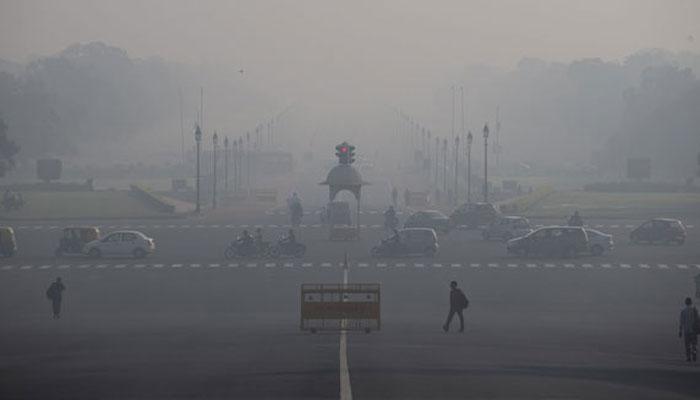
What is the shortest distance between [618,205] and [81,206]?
122 ft

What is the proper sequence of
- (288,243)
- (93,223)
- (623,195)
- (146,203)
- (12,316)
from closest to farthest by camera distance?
(12,316), (288,243), (93,223), (146,203), (623,195)

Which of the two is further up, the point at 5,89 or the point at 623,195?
the point at 5,89

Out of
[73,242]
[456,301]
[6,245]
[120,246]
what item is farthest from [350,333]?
[6,245]

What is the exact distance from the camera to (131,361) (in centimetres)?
2855

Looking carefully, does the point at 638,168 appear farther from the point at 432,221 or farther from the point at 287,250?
the point at 287,250

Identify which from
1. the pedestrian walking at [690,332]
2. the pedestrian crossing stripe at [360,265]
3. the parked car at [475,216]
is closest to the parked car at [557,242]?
the pedestrian crossing stripe at [360,265]

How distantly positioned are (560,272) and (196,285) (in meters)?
14.1

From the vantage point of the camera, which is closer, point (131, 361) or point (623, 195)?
point (131, 361)

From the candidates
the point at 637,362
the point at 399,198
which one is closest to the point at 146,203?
the point at 399,198

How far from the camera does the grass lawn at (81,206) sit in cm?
9244

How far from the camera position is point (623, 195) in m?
108

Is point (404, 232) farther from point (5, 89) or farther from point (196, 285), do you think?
point (5, 89)

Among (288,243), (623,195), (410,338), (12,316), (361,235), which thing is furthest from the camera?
(623,195)

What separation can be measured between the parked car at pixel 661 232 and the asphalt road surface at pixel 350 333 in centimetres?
109
